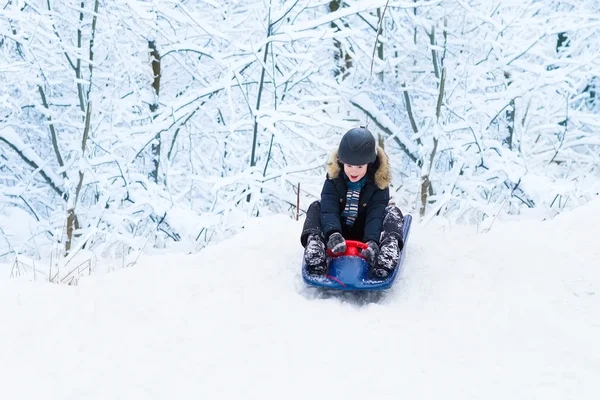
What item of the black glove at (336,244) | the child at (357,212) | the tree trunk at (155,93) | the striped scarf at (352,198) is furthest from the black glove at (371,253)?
the tree trunk at (155,93)

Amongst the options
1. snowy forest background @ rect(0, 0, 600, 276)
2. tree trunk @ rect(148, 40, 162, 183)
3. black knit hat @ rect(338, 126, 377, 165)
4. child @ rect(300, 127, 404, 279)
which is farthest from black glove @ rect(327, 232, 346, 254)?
tree trunk @ rect(148, 40, 162, 183)

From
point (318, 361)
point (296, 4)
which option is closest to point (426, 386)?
point (318, 361)

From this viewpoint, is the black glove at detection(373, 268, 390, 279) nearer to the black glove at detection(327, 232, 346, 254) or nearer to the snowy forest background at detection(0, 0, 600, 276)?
the black glove at detection(327, 232, 346, 254)

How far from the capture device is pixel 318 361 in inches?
102

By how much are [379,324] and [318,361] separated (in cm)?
52

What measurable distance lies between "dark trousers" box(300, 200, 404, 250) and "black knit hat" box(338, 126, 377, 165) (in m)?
0.38

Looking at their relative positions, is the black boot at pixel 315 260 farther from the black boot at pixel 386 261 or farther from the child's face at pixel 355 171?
the child's face at pixel 355 171

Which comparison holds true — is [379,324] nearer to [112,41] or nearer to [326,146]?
[326,146]

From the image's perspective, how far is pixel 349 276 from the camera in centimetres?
341

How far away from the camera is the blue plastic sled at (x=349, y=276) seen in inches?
133

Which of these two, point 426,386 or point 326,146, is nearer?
point 426,386

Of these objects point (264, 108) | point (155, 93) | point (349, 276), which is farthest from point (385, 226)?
point (155, 93)

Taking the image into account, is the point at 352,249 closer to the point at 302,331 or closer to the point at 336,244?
the point at 336,244

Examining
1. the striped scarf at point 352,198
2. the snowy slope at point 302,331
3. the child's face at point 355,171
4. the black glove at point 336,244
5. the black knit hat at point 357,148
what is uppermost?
the black knit hat at point 357,148
